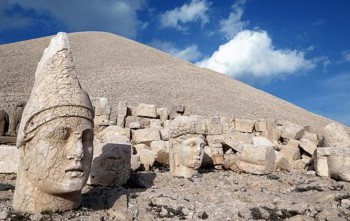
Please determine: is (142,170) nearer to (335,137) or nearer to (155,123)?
(155,123)

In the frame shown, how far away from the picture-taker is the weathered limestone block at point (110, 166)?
8383 mm

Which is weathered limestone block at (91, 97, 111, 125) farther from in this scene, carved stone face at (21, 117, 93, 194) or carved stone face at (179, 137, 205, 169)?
carved stone face at (21, 117, 93, 194)

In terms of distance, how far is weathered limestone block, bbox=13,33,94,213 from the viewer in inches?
228

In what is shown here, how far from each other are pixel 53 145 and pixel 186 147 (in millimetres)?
4370

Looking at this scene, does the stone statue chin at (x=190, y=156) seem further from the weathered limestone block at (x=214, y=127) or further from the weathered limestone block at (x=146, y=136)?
the weathered limestone block at (x=146, y=136)

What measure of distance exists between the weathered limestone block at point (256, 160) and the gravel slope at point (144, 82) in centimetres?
1024

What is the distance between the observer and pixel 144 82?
3105cm

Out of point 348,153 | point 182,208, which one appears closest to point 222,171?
point 348,153

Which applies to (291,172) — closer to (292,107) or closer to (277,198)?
(277,198)

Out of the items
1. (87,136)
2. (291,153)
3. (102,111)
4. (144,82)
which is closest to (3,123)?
(102,111)

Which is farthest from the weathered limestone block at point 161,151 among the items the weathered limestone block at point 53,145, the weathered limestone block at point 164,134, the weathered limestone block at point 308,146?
the weathered limestone block at point 53,145

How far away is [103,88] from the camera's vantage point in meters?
28.5

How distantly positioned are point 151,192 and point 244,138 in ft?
20.6

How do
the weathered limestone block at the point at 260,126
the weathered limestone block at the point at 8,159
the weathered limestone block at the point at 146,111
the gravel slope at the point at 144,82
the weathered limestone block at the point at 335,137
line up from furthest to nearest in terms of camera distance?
1. the gravel slope at the point at 144,82
2. the weathered limestone block at the point at 146,111
3. the weathered limestone block at the point at 260,126
4. the weathered limestone block at the point at 335,137
5. the weathered limestone block at the point at 8,159
